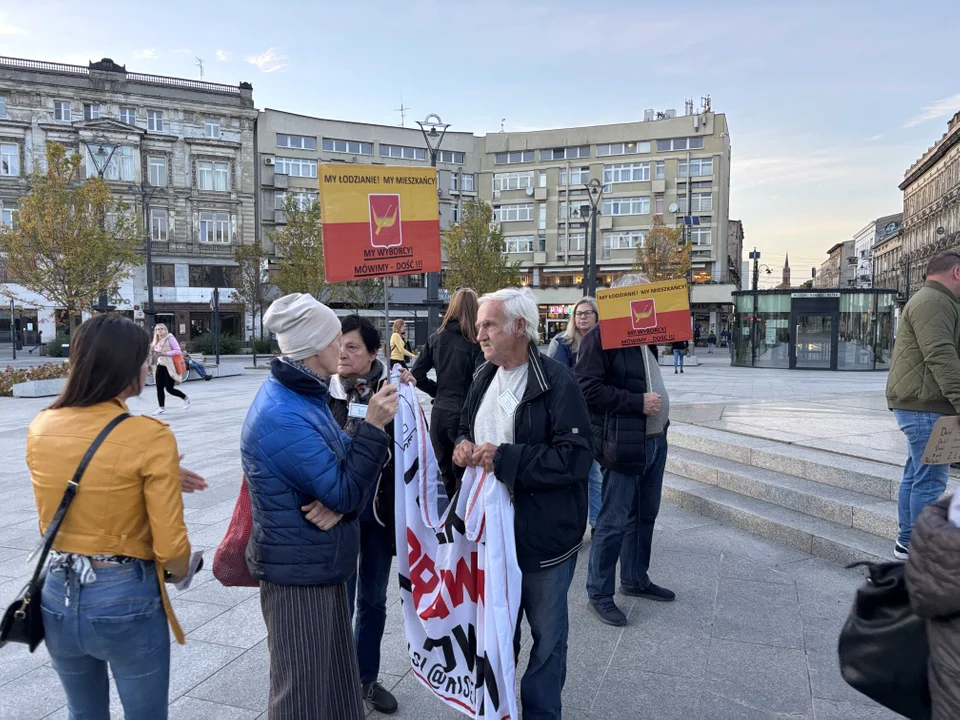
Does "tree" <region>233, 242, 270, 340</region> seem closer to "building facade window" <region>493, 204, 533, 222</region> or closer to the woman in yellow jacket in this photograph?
"building facade window" <region>493, 204, 533, 222</region>

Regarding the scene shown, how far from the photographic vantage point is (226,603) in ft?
15.1

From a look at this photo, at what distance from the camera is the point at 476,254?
39.8 meters

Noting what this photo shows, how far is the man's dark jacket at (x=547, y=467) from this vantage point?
2.86 meters

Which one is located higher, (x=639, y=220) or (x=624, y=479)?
(x=639, y=220)

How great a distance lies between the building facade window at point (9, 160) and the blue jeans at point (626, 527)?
5276 centimetres

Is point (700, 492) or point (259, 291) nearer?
point (700, 492)

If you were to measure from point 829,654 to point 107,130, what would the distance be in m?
51.9

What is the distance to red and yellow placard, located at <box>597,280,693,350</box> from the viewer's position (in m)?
4.50

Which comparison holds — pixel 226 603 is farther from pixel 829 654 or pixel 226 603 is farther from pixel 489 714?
pixel 829 654

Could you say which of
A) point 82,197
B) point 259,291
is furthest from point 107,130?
point 82,197

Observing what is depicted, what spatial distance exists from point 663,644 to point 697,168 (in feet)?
183

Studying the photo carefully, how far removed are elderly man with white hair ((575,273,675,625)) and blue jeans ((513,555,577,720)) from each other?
56.1 inches

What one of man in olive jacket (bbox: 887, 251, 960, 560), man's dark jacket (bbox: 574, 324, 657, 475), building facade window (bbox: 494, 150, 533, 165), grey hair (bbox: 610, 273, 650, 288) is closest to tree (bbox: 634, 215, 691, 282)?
building facade window (bbox: 494, 150, 533, 165)

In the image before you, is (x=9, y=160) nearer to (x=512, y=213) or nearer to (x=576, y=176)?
(x=512, y=213)
